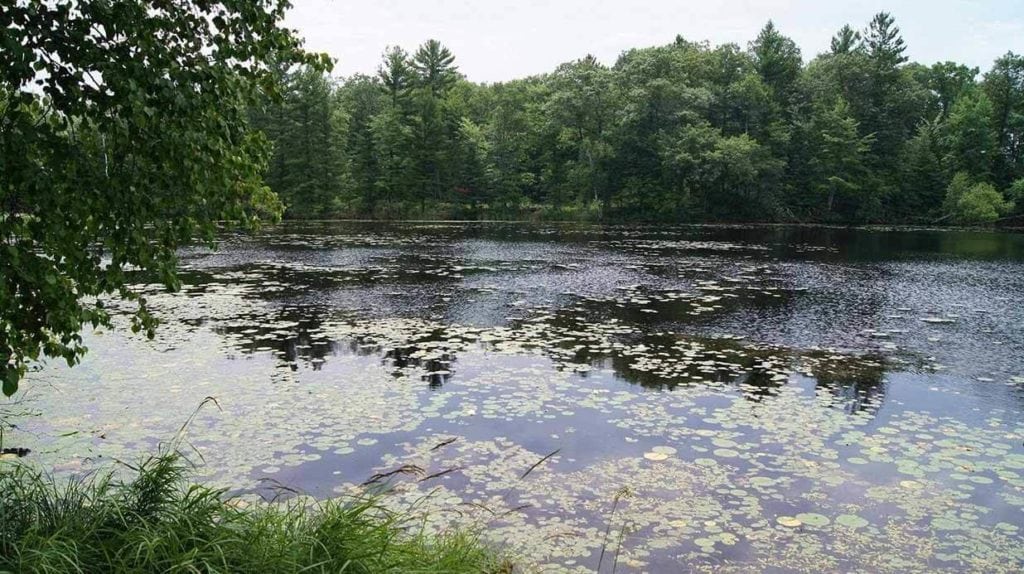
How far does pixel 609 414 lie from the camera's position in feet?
27.3

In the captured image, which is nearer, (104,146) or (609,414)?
(104,146)

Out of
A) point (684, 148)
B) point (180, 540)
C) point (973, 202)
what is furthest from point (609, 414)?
point (973, 202)

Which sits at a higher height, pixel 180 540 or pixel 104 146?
pixel 104 146

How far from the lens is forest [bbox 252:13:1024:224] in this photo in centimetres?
5894

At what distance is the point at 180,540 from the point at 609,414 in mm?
5352

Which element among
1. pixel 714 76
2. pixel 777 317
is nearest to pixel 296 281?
pixel 777 317

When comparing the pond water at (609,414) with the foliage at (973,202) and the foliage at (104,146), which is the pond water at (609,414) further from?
the foliage at (973,202)

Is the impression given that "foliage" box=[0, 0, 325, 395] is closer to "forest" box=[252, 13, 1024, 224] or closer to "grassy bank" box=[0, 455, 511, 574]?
"grassy bank" box=[0, 455, 511, 574]

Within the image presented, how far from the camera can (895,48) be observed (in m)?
69.1

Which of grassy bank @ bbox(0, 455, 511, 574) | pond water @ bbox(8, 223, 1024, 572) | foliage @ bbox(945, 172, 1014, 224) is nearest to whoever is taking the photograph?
grassy bank @ bbox(0, 455, 511, 574)

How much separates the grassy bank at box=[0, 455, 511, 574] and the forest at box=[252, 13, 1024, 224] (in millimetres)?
54607

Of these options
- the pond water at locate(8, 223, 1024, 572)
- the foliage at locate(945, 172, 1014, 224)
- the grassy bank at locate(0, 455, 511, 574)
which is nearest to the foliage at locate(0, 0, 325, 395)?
the grassy bank at locate(0, 455, 511, 574)

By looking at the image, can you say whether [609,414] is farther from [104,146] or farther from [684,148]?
[684,148]

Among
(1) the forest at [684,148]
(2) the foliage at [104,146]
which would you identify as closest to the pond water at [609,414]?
(2) the foliage at [104,146]
